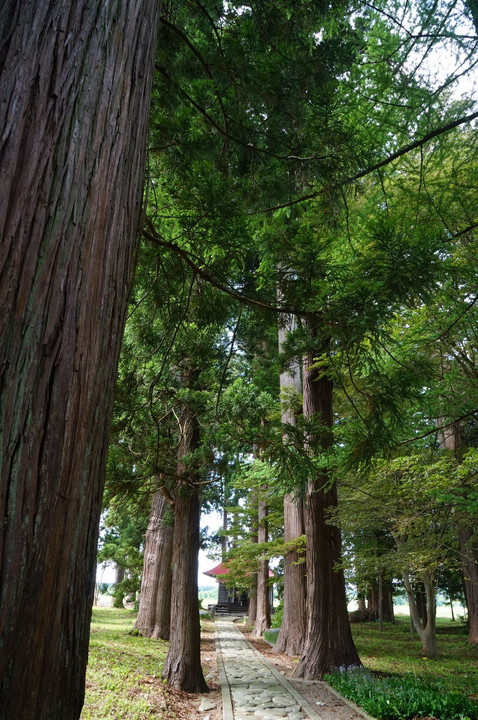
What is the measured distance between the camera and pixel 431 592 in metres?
12.6

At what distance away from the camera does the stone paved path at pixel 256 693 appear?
20.7 feet

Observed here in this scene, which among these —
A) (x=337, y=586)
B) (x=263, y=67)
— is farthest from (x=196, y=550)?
(x=263, y=67)

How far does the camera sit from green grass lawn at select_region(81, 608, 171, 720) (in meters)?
5.68

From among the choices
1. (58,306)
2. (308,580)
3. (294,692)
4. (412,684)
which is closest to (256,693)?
(294,692)

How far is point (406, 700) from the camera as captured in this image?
6.02 m

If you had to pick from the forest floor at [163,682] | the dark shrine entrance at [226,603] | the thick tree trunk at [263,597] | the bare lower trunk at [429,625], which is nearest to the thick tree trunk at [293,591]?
the forest floor at [163,682]

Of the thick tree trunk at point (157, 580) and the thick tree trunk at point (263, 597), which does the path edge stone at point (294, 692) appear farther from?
the thick tree trunk at point (263, 597)

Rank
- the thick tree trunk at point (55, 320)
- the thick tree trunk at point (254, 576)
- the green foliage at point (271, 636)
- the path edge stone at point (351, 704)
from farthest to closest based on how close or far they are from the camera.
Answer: the thick tree trunk at point (254, 576) → the green foliage at point (271, 636) → the path edge stone at point (351, 704) → the thick tree trunk at point (55, 320)

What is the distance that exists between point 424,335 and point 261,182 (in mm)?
3692

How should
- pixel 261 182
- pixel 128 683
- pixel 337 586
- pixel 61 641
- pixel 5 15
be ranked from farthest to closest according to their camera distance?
pixel 337 586, pixel 128 683, pixel 261 182, pixel 5 15, pixel 61 641

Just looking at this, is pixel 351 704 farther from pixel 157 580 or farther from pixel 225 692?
pixel 157 580

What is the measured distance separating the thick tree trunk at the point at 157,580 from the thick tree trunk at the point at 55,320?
40.3 ft

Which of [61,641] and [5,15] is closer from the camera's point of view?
[61,641]

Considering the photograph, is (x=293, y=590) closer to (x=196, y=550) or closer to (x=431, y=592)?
(x=431, y=592)
